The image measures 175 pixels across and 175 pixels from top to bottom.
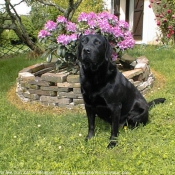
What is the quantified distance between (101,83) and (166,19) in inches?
286

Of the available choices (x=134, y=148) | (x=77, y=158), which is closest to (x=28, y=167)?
(x=77, y=158)

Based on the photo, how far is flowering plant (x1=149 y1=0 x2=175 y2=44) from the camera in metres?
8.78

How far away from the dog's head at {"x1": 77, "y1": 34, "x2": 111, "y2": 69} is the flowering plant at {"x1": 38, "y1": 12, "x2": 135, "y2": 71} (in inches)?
55.5

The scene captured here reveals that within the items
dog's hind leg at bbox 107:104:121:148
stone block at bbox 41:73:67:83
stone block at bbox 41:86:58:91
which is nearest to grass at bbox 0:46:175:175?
dog's hind leg at bbox 107:104:121:148

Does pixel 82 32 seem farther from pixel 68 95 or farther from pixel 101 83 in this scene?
pixel 101 83

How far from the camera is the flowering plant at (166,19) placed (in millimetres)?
8780

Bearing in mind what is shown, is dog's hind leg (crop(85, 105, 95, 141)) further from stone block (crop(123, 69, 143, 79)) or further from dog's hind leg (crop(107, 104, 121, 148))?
stone block (crop(123, 69, 143, 79))

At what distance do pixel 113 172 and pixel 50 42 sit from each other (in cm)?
291

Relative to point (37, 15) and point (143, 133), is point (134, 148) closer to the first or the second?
point (143, 133)

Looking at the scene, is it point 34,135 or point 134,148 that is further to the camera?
point 34,135

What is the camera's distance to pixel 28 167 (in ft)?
7.89

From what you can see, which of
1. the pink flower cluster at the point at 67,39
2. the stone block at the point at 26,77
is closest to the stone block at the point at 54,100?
the stone block at the point at 26,77

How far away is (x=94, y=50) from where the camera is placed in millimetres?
2449

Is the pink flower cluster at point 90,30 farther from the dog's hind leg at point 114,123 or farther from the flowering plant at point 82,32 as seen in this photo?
the dog's hind leg at point 114,123
